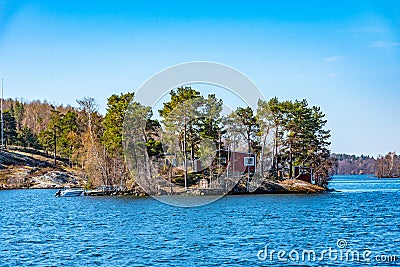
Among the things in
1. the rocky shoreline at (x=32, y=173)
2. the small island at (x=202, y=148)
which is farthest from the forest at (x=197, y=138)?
the rocky shoreline at (x=32, y=173)

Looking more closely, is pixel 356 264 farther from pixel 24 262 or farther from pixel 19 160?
pixel 19 160

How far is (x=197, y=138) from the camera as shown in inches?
2736

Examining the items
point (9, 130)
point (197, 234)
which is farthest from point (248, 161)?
point (9, 130)

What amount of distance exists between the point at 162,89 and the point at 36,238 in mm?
15785

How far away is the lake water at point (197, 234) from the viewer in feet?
87.4

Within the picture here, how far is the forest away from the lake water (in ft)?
48.8

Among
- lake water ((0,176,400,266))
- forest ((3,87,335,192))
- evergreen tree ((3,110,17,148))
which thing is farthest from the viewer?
evergreen tree ((3,110,17,148))

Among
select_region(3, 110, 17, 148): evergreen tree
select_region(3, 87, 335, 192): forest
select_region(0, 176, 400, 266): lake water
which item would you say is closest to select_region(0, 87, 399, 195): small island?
select_region(3, 87, 335, 192): forest

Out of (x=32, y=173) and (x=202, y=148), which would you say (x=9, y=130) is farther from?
(x=202, y=148)

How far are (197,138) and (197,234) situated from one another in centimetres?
3520

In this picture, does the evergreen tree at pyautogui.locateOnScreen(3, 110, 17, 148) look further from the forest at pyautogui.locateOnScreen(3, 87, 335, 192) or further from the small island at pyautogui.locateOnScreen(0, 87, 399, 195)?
the forest at pyautogui.locateOnScreen(3, 87, 335, 192)

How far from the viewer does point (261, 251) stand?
28.6m

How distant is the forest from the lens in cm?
6881

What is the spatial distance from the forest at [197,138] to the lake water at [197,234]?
14885 millimetres
